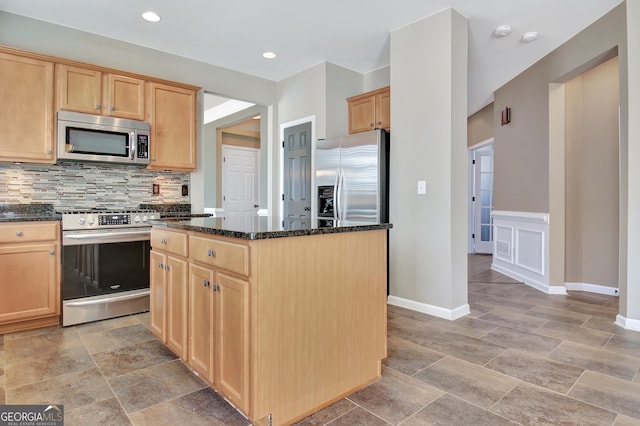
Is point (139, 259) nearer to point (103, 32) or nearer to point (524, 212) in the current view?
point (103, 32)

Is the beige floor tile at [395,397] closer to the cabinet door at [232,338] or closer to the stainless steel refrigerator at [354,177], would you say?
the cabinet door at [232,338]

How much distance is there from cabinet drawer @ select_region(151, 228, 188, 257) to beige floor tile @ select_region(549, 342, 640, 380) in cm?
240

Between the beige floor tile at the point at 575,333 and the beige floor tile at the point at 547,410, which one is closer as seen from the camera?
the beige floor tile at the point at 547,410

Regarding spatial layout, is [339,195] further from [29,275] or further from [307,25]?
[29,275]

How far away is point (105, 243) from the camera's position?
3172mm

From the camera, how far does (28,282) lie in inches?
114

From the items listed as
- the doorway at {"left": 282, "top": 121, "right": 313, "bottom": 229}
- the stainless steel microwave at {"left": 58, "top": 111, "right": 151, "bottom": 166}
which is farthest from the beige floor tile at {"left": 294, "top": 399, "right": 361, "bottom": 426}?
the stainless steel microwave at {"left": 58, "top": 111, "right": 151, "bottom": 166}

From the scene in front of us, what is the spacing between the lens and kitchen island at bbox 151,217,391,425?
5.04 feet

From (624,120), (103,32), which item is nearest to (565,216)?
(624,120)

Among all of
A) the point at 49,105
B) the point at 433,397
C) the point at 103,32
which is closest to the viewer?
the point at 433,397

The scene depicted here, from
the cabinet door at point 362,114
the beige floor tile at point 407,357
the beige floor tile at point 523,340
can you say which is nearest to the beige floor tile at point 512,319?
the beige floor tile at point 523,340

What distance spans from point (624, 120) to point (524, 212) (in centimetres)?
186

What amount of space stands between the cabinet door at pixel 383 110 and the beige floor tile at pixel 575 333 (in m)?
2.42

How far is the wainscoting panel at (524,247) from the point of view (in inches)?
167
